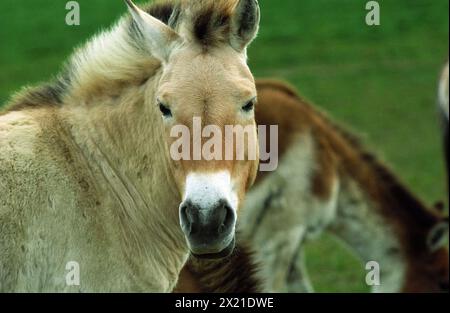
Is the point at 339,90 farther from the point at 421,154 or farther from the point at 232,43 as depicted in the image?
the point at 232,43

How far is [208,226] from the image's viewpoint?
4.76 m

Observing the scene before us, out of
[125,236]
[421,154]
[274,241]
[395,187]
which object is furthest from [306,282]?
[421,154]

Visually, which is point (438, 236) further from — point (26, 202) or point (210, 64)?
point (26, 202)

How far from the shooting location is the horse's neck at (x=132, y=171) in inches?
216

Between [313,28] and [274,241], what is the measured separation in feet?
54.3

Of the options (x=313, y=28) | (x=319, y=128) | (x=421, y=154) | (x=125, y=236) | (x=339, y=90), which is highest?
(x=313, y=28)

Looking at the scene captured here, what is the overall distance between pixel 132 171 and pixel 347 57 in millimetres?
18971

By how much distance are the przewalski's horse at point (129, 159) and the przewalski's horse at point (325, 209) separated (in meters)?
4.74

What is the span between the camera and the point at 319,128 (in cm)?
1088

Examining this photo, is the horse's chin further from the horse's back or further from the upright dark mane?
the upright dark mane

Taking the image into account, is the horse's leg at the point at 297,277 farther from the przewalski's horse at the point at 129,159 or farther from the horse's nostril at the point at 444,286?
the przewalski's horse at the point at 129,159

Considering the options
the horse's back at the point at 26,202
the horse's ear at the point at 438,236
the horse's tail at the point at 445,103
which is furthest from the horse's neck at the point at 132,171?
the horse's tail at the point at 445,103

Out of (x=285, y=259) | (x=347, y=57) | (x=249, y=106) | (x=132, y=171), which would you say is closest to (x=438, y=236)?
(x=285, y=259)

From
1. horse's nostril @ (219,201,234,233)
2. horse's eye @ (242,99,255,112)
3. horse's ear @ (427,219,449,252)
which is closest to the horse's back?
horse's nostril @ (219,201,234,233)
